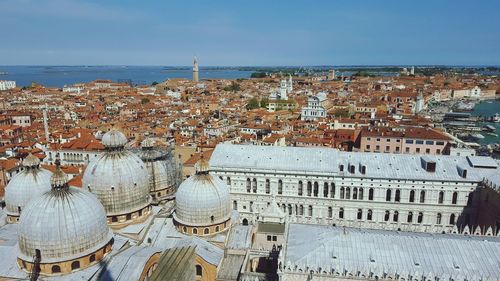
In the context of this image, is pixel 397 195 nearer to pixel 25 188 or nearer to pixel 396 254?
pixel 396 254

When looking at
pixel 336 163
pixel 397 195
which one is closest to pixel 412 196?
pixel 397 195

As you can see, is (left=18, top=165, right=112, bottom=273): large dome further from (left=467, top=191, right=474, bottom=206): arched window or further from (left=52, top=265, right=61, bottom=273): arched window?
(left=467, top=191, right=474, bottom=206): arched window

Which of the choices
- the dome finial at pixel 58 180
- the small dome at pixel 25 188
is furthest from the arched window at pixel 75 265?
the small dome at pixel 25 188

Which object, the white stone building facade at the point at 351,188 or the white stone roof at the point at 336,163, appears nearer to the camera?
the white stone building facade at the point at 351,188

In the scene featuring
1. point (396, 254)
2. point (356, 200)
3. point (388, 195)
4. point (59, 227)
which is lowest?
point (356, 200)

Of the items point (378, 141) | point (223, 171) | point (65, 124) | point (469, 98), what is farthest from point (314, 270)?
point (469, 98)

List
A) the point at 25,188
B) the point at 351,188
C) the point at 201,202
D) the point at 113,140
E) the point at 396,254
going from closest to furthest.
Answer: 1. the point at 396,254
2. the point at 201,202
3. the point at 25,188
4. the point at 113,140
5. the point at 351,188

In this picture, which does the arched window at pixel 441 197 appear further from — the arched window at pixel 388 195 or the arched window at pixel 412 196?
the arched window at pixel 388 195
